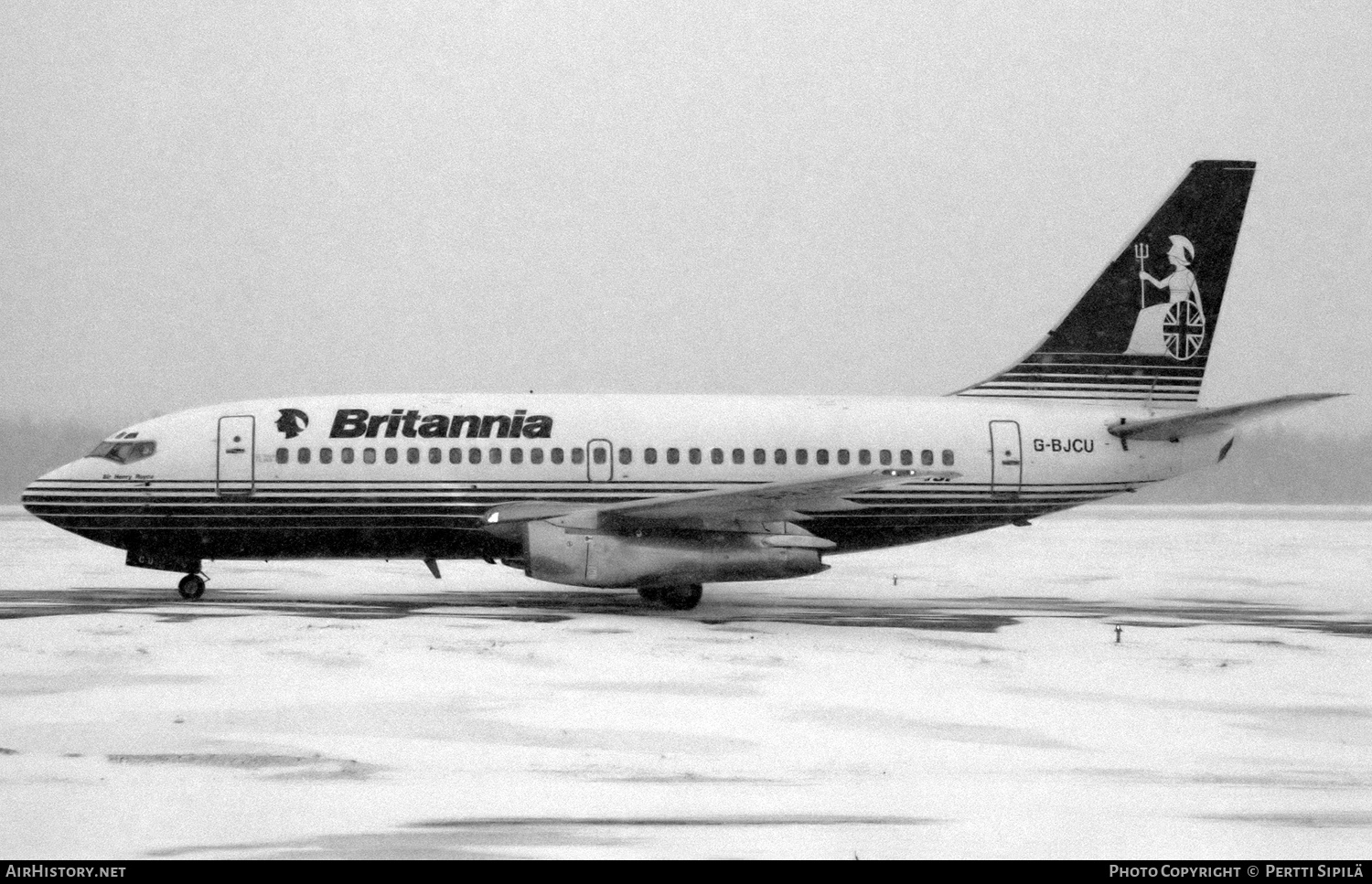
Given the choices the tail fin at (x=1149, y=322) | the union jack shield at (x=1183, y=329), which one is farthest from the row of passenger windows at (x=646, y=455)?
the union jack shield at (x=1183, y=329)

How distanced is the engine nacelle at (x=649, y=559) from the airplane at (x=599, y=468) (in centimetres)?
6

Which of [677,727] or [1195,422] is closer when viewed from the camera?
[677,727]

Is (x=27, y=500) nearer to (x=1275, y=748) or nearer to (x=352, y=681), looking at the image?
(x=352, y=681)

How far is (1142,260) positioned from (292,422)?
46.9ft

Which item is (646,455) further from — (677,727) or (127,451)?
(677,727)

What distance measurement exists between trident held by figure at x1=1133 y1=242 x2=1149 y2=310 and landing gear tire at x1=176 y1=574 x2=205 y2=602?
1600 centimetres

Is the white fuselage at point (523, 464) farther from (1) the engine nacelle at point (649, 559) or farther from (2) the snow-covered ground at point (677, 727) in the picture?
(1) the engine nacelle at point (649, 559)

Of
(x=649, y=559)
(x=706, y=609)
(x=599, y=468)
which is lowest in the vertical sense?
(x=706, y=609)

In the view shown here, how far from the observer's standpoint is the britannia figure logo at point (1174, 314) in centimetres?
2206

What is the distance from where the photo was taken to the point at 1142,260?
2216cm

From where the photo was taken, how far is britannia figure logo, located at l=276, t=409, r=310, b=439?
2036 cm

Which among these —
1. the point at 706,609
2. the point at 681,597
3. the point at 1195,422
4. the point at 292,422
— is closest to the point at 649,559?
the point at 681,597

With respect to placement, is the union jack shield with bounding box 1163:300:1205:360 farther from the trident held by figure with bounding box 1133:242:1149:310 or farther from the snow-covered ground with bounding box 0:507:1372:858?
the snow-covered ground with bounding box 0:507:1372:858
